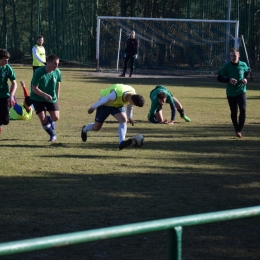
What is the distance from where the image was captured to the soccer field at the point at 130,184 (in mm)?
6406

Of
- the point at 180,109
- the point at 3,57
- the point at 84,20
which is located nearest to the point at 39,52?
the point at 180,109

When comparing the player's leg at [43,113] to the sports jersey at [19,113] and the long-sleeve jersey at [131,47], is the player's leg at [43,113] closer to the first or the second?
the sports jersey at [19,113]

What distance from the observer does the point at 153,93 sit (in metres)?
15.5

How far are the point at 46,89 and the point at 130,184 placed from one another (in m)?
3.85

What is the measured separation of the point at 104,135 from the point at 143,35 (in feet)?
74.0

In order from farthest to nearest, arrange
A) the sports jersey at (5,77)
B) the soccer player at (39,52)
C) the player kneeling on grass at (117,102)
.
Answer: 1. the soccer player at (39,52)
2. the sports jersey at (5,77)
3. the player kneeling on grass at (117,102)

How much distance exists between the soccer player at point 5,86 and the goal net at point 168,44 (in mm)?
22478

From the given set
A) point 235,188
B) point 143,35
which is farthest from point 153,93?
point 143,35

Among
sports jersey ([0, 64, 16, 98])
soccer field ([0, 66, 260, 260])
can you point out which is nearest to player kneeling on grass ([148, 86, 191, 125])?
soccer field ([0, 66, 260, 260])

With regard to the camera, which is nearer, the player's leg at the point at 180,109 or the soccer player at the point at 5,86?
the soccer player at the point at 5,86

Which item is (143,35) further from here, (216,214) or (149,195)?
(216,214)

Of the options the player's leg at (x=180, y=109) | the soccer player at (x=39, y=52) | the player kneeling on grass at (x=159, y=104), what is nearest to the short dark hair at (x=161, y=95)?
the player kneeling on grass at (x=159, y=104)

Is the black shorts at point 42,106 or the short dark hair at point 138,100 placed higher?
the short dark hair at point 138,100

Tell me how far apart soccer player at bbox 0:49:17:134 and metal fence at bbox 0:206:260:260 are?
9160 millimetres
